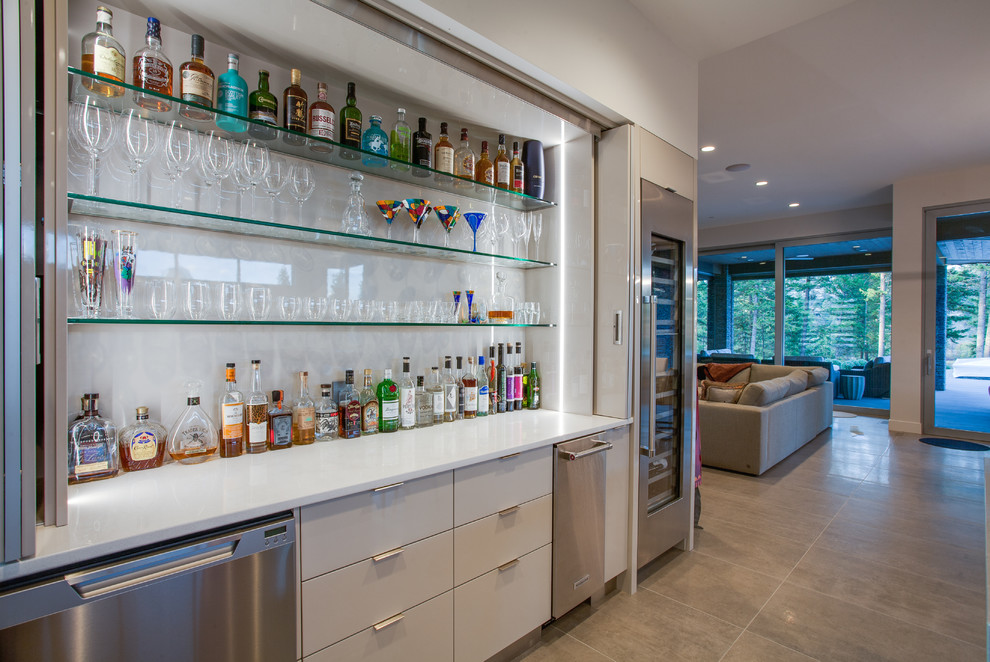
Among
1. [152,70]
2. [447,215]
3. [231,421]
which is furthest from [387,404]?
[152,70]

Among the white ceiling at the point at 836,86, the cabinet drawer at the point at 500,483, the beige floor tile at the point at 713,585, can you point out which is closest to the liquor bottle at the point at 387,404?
the cabinet drawer at the point at 500,483

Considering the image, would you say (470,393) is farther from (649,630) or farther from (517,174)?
(649,630)

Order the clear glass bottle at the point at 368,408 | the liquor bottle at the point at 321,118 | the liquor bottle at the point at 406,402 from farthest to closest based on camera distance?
the liquor bottle at the point at 406,402 → the clear glass bottle at the point at 368,408 → the liquor bottle at the point at 321,118

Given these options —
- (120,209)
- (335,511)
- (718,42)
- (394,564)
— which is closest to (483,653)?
(394,564)

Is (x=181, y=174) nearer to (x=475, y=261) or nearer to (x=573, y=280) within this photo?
(x=475, y=261)

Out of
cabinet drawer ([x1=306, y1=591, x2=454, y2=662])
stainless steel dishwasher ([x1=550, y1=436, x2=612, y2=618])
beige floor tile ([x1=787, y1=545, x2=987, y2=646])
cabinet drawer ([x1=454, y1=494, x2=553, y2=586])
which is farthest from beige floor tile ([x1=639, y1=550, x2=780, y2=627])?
cabinet drawer ([x1=306, y1=591, x2=454, y2=662])

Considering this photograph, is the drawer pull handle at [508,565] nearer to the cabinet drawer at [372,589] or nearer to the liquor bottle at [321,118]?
the cabinet drawer at [372,589]

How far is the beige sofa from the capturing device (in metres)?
4.14

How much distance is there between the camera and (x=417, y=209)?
2.14 metres

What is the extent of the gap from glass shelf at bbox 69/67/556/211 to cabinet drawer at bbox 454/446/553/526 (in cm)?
129

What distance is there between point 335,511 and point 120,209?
3.71ft

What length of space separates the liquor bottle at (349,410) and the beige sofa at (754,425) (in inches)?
141

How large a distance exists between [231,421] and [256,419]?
0.08 meters

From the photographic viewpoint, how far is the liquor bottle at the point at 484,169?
2354mm
